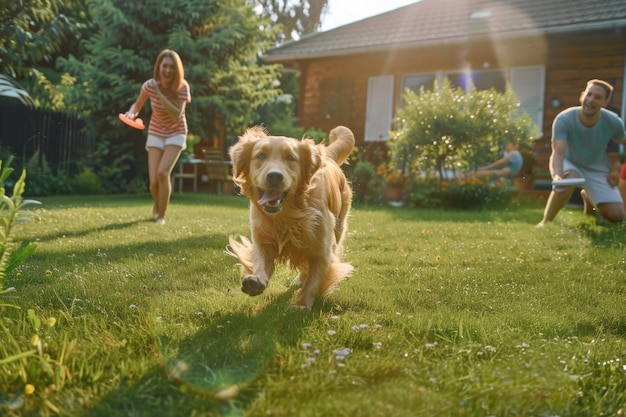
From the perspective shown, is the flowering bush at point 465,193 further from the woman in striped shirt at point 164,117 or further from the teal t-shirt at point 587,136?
the woman in striped shirt at point 164,117

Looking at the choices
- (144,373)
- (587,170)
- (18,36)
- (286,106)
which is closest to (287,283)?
(144,373)

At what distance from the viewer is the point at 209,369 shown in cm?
228

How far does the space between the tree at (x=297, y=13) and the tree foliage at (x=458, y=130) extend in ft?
76.7

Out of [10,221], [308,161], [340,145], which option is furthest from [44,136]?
[10,221]

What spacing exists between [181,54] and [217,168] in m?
3.34

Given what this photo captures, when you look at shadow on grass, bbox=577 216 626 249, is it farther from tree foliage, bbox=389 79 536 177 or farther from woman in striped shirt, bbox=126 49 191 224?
woman in striped shirt, bbox=126 49 191 224

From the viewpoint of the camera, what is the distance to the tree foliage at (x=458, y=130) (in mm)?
11758

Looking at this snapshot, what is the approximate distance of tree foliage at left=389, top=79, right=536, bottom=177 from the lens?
11.8m

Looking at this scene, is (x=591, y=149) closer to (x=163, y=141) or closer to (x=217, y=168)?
(x=163, y=141)

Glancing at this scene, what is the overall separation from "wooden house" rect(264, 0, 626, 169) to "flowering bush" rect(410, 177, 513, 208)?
10.3 feet

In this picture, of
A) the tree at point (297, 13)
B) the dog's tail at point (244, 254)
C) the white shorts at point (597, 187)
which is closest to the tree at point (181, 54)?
the white shorts at point (597, 187)

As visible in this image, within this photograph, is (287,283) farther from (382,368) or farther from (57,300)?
(382,368)

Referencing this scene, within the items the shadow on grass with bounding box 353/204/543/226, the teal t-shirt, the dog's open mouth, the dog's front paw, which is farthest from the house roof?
the dog's front paw

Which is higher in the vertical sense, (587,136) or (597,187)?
(587,136)
